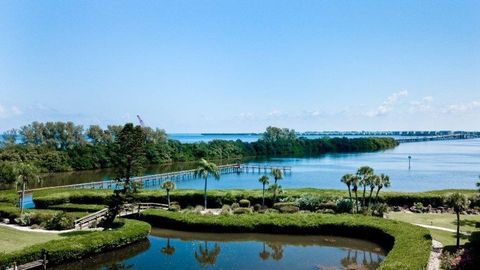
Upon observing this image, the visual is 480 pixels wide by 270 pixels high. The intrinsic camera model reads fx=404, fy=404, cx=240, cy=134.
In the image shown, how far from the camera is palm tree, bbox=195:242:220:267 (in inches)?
1080

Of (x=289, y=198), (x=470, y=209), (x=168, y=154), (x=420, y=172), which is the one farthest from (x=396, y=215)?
(x=168, y=154)

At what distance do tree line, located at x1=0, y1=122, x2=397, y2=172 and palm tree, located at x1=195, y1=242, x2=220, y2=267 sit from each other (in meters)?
47.6

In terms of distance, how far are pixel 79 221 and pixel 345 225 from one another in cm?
2349

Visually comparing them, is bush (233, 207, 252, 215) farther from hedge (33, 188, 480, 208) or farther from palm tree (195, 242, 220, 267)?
palm tree (195, 242, 220, 267)

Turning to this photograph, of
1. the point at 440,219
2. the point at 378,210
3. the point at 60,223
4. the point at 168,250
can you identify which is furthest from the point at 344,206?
the point at 60,223

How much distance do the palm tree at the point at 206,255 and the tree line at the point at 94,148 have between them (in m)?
47.6

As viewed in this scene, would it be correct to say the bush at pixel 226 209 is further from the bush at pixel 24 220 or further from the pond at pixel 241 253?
the bush at pixel 24 220

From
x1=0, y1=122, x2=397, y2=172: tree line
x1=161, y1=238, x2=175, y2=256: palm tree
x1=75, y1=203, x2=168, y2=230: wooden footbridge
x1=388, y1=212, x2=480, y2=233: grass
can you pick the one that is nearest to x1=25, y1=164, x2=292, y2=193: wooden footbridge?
x1=0, y1=122, x2=397, y2=172: tree line

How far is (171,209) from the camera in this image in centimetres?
4234

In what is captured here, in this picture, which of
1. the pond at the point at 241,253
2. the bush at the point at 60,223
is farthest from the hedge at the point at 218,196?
the pond at the point at 241,253

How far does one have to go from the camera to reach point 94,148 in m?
109

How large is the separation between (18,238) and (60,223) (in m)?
5.13

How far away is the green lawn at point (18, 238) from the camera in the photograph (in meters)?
27.9

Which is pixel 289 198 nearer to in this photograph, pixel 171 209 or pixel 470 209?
pixel 171 209
